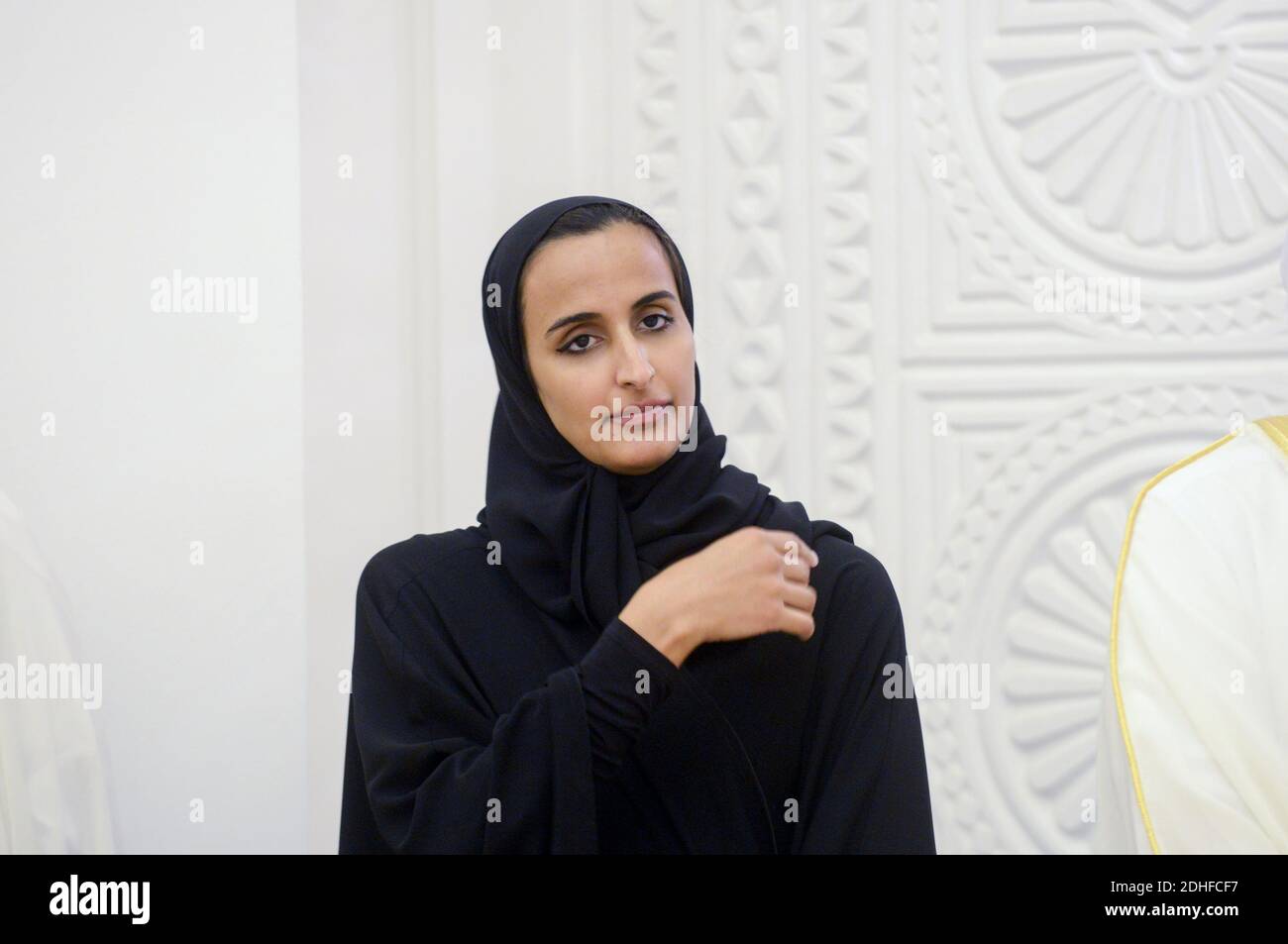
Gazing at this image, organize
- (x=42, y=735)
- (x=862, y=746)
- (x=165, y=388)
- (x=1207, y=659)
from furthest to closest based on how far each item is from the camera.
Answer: (x=165, y=388) < (x=42, y=735) < (x=862, y=746) < (x=1207, y=659)

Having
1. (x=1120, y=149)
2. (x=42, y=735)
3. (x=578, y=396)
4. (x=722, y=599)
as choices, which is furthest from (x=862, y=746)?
(x=1120, y=149)

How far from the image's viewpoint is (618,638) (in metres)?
1.02

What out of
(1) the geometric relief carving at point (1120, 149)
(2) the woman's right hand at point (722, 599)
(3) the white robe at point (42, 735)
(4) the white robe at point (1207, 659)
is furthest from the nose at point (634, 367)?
(1) the geometric relief carving at point (1120, 149)

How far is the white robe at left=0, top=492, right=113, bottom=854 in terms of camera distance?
5.36ft

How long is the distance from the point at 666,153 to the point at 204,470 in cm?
90

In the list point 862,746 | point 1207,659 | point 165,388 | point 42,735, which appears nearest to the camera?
point 1207,659

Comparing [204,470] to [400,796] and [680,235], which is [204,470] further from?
[400,796]

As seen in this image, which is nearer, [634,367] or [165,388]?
[634,367]

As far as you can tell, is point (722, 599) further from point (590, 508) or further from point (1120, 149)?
point (1120, 149)

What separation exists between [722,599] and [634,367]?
215 millimetres

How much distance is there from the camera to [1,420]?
1.99 m

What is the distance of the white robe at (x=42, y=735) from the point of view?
5.36 ft

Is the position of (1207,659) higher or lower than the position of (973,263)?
lower

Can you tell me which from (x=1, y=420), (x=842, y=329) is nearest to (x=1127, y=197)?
(x=842, y=329)
